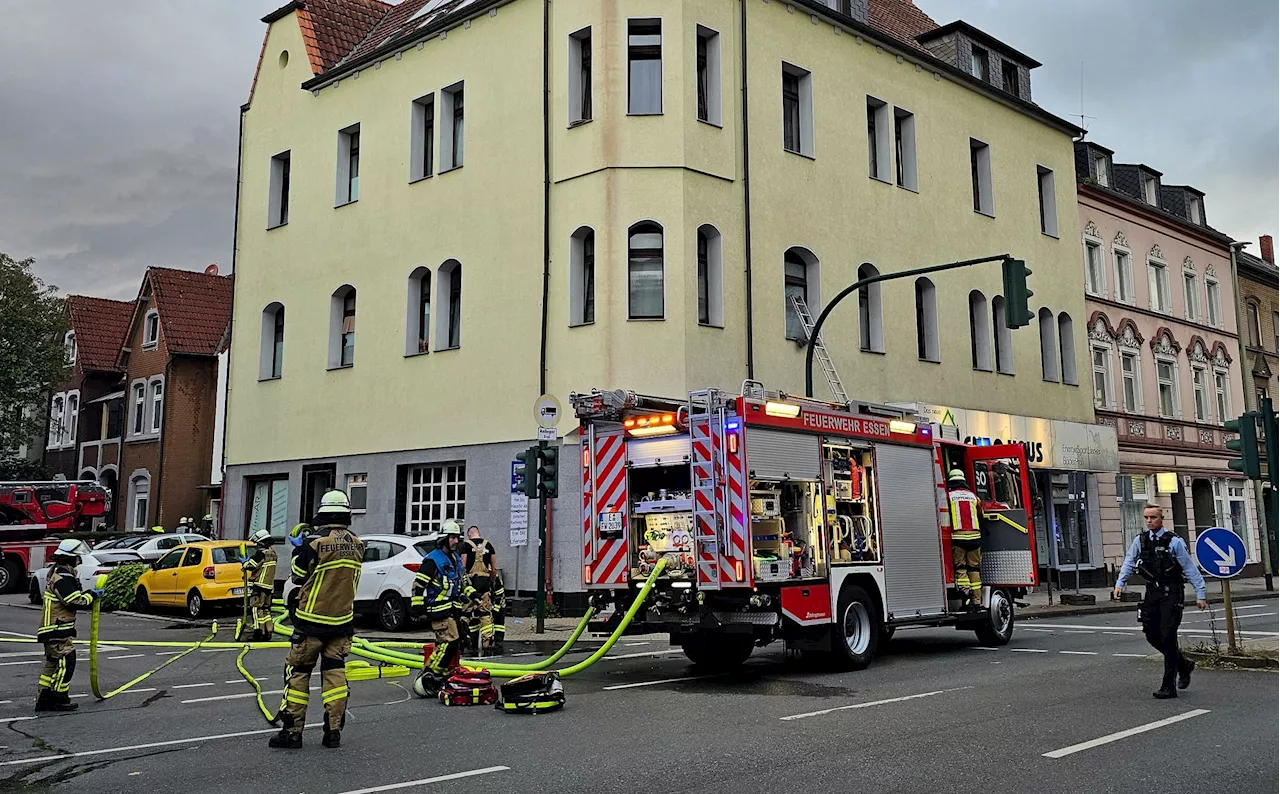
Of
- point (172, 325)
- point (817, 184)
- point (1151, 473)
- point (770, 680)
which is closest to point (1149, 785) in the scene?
point (770, 680)

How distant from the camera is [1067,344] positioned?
30.5m

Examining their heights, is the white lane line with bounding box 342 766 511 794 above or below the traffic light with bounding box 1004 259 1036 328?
below

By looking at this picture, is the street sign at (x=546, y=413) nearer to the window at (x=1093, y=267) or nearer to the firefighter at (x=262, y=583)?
the firefighter at (x=262, y=583)

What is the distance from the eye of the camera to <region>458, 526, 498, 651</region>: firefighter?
1295 centimetres

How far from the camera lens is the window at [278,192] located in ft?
91.2

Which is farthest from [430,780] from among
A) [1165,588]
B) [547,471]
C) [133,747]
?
[547,471]

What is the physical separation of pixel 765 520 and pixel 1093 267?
24102 millimetres

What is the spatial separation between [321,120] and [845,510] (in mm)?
18870

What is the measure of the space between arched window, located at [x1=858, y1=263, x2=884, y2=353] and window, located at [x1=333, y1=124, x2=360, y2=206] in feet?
38.6

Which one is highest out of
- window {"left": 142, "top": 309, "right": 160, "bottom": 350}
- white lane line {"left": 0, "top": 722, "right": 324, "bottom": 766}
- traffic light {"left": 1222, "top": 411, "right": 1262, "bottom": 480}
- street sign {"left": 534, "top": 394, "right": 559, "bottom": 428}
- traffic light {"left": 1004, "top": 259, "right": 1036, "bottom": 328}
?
window {"left": 142, "top": 309, "right": 160, "bottom": 350}

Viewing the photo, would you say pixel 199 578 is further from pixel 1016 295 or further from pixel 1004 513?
pixel 1016 295

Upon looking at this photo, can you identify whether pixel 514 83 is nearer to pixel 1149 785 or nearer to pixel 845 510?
pixel 845 510

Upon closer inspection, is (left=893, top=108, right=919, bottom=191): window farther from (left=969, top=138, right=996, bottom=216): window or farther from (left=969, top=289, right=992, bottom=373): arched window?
(left=969, top=289, right=992, bottom=373): arched window

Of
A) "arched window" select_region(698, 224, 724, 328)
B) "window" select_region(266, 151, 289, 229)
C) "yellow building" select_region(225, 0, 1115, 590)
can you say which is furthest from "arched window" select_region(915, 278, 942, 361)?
"window" select_region(266, 151, 289, 229)
